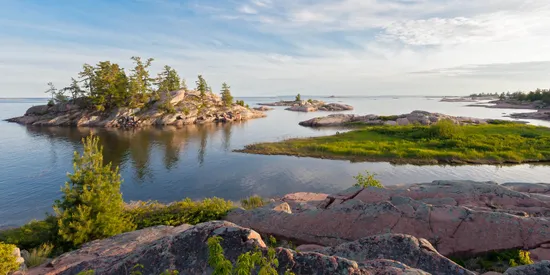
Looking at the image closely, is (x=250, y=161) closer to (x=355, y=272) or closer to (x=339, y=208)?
(x=339, y=208)

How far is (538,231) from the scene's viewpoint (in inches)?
456

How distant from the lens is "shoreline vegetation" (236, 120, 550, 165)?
4081 centimetres

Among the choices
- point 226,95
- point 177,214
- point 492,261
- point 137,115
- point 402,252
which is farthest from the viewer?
point 226,95

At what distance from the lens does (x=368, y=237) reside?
9445mm

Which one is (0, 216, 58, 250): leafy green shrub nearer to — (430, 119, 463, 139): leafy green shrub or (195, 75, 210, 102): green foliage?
(430, 119, 463, 139): leafy green shrub

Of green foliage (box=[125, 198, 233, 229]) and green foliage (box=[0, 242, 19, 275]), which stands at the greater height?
green foliage (box=[0, 242, 19, 275])

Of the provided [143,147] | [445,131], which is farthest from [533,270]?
[143,147]

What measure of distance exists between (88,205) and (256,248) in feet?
38.1

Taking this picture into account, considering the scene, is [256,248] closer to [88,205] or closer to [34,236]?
[88,205]

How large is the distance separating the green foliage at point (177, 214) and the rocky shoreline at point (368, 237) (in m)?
1.66

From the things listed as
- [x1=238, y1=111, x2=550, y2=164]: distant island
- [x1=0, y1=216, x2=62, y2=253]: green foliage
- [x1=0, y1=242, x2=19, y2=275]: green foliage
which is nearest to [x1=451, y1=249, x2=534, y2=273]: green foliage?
[x1=0, y1=242, x2=19, y2=275]: green foliage

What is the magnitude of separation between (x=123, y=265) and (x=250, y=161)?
34.3m

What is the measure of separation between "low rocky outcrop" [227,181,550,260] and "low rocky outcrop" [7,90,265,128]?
83.1m

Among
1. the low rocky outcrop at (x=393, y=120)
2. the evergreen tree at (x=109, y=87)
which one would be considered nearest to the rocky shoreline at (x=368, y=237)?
the low rocky outcrop at (x=393, y=120)
